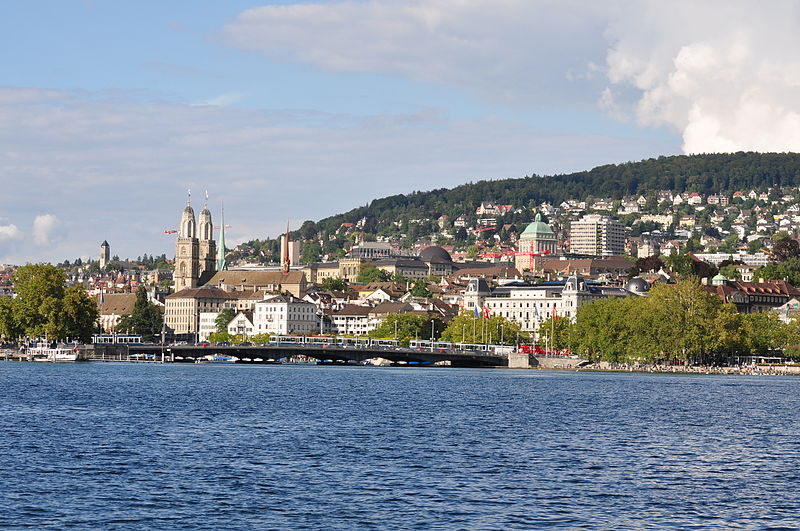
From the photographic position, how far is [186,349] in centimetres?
13475

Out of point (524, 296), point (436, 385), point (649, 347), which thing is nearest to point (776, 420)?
→ point (436, 385)

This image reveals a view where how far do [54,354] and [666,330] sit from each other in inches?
2209

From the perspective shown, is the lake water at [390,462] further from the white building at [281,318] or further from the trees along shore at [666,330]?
the white building at [281,318]

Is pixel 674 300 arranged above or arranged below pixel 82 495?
above

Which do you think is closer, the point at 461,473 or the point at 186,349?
the point at 461,473

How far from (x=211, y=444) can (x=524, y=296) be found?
143914 millimetres

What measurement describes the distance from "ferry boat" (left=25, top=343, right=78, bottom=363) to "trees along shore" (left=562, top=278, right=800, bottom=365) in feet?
159

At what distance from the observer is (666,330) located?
125500 mm

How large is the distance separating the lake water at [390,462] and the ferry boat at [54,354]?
185 ft

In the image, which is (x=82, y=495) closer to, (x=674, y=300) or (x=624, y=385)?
(x=624, y=385)

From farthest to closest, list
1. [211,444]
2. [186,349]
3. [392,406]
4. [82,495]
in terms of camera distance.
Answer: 1. [186,349]
2. [392,406]
3. [211,444]
4. [82,495]

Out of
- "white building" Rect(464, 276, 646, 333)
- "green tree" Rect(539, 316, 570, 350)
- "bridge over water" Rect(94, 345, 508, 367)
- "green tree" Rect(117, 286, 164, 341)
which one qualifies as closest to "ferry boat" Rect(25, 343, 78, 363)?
"bridge over water" Rect(94, 345, 508, 367)

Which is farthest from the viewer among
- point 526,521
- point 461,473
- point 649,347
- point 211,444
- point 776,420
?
point 649,347

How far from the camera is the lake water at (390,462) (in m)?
32.3
